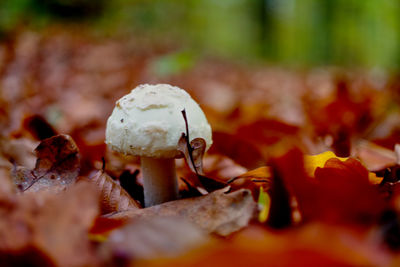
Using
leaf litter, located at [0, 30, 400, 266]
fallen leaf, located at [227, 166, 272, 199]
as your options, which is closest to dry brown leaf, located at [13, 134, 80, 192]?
leaf litter, located at [0, 30, 400, 266]

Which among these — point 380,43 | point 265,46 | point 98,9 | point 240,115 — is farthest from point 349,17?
point 240,115

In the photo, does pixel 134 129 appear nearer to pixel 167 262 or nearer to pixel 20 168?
pixel 20 168

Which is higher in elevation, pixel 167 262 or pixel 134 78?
pixel 167 262

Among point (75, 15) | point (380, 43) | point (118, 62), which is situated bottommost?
point (380, 43)

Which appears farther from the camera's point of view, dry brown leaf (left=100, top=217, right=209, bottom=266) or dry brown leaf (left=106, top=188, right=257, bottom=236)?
dry brown leaf (left=106, top=188, right=257, bottom=236)

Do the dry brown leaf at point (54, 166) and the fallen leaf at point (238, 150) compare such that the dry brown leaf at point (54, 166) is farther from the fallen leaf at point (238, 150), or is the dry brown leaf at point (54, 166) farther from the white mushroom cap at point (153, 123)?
the fallen leaf at point (238, 150)

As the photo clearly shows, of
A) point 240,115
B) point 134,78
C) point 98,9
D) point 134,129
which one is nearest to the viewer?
point 134,129

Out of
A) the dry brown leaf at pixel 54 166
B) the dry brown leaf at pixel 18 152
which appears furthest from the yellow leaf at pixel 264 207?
the dry brown leaf at pixel 18 152

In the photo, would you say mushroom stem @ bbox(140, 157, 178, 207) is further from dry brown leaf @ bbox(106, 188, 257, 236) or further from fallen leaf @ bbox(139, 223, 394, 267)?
fallen leaf @ bbox(139, 223, 394, 267)
